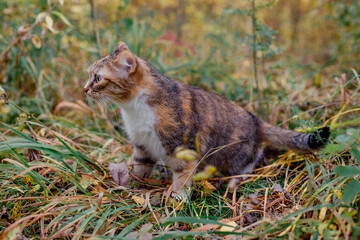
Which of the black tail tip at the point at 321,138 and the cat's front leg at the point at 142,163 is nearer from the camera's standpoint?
the black tail tip at the point at 321,138

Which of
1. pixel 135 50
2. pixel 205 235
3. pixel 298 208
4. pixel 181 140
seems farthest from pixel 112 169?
pixel 135 50

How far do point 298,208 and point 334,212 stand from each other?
26cm

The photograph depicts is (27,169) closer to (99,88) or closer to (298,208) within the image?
(99,88)

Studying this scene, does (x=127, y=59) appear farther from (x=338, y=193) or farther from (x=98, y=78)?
(x=338, y=193)

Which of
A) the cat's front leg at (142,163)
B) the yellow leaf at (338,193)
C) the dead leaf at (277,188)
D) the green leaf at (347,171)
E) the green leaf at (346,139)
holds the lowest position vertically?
the cat's front leg at (142,163)

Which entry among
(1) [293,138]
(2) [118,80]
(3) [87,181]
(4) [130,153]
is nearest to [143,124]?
(2) [118,80]

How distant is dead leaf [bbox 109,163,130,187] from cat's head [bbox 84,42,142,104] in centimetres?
54

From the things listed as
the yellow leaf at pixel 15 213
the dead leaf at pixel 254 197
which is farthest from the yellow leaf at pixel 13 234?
the dead leaf at pixel 254 197

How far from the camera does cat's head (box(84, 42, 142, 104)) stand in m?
2.37

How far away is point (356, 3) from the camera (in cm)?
438

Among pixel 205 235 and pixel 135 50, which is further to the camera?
pixel 135 50

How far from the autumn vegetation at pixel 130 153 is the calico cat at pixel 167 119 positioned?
0.17 meters

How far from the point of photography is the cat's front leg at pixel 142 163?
2.70 meters

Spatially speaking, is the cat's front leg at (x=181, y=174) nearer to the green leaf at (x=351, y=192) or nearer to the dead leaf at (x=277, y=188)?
the dead leaf at (x=277, y=188)
